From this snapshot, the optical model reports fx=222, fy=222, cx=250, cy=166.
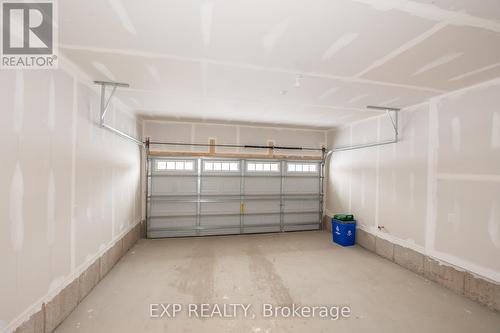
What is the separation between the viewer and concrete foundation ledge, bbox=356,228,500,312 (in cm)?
270

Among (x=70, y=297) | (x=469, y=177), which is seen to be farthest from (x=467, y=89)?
(x=70, y=297)

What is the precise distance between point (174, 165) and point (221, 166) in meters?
1.18

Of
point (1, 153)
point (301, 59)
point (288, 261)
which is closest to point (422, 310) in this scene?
point (288, 261)

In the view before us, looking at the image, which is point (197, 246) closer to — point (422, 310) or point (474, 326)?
point (422, 310)

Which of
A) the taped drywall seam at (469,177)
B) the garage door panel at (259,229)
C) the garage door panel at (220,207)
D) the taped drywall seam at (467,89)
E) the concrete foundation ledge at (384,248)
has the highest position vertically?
the taped drywall seam at (467,89)

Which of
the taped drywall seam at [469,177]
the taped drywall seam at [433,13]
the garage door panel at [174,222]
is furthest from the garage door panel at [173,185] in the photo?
the taped drywall seam at [433,13]

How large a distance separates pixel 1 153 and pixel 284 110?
12.2ft

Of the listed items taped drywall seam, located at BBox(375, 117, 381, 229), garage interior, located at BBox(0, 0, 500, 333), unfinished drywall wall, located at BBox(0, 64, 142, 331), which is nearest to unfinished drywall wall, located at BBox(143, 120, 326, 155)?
garage interior, located at BBox(0, 0, 500, 333)

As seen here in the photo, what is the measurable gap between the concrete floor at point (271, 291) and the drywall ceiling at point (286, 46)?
2767 millimetres

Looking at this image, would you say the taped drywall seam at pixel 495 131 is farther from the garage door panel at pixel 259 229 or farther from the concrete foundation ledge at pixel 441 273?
the garage door panel at pixel 259 229

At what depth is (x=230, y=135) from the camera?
19.0 ft

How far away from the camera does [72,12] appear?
1576 millimetres

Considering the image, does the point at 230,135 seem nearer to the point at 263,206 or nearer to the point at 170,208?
the point at 263,206

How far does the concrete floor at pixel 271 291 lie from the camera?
2377 millimetres
